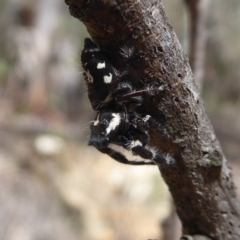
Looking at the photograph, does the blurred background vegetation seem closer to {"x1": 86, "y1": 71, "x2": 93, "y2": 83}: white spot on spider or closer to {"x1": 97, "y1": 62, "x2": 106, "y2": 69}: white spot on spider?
{"x1": 86, "y1": 71, "x2": 93, "y2": 83}: white spot on spider

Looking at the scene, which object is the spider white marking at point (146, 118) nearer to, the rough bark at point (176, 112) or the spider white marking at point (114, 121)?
the rough bark at point (176, 112)

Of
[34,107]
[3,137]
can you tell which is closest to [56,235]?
[3,137]

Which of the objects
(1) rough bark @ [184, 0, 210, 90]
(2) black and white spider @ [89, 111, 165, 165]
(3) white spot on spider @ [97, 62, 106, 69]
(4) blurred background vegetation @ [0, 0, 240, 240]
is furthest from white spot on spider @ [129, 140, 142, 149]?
(4) blurred background vegetation @ [0, 0, 240, 240]

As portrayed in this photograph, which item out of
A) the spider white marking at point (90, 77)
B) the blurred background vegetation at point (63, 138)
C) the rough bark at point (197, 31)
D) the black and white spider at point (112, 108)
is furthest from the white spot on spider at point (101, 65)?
the blurred background vegetation at point (63, 138)

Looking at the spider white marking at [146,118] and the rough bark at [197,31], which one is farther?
the rough bark at [197,31]

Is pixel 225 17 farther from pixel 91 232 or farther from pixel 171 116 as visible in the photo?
pixel 171 116

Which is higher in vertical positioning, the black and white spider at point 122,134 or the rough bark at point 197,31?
the rough bark at point 197,31

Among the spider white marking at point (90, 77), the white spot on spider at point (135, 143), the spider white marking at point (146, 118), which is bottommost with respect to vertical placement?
the spider white marking at point (146, 118)
